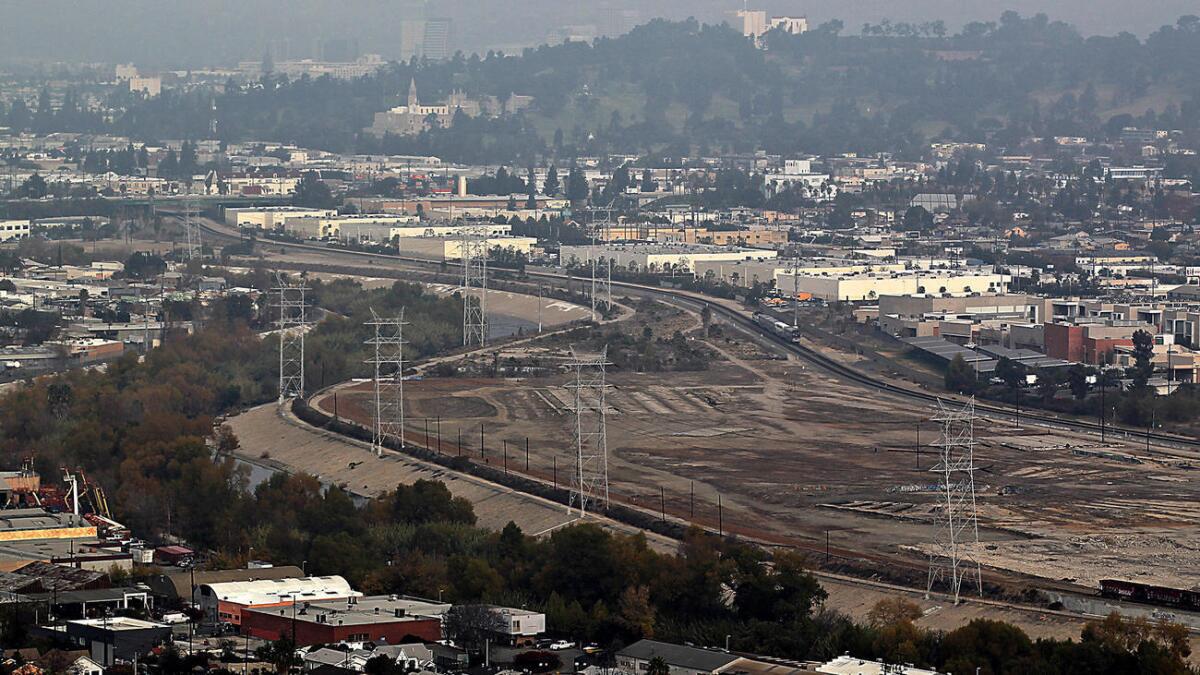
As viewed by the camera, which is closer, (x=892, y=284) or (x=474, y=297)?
(x=474, y=297)

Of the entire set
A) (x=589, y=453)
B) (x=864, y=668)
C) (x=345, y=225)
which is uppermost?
(x=864, y=668)

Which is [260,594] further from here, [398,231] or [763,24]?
[763,24]

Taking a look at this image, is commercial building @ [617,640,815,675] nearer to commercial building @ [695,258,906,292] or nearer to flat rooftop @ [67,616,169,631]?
flat rooftop @ [67,616,169,631]

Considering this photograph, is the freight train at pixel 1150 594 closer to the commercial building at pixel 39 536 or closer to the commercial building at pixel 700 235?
the commercial building at pixel 39 536

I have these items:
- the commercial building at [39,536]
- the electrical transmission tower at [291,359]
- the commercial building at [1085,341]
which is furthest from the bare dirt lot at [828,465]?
the commercial building at [39,536]

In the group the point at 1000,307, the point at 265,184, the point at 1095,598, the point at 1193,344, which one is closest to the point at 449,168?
the point at 265,184

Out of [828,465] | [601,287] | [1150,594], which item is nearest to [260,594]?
[1150,594]
